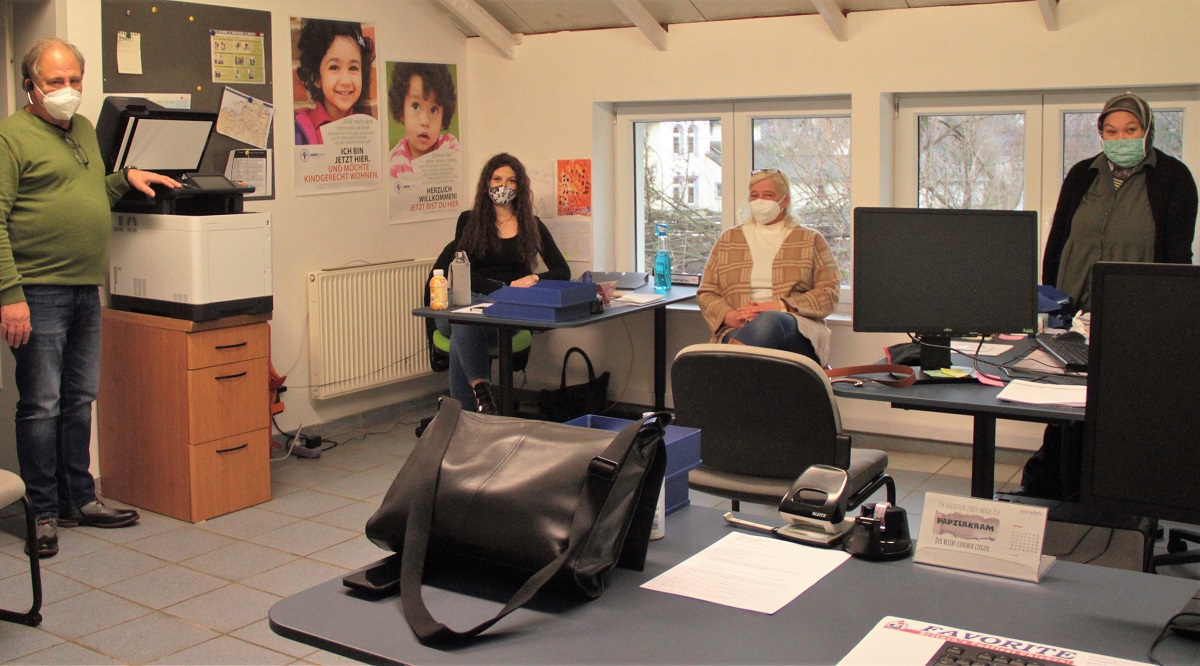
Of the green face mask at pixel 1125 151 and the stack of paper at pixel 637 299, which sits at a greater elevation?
the green face mask at pixel 1125 151

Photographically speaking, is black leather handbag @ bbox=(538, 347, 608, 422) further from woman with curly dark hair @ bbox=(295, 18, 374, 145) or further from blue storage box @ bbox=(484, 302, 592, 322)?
woman with curly dark hair @ bbox=(295, 18, 374, 145)

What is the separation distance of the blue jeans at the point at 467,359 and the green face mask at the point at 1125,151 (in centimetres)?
260

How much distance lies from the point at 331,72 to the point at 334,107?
0.16 m

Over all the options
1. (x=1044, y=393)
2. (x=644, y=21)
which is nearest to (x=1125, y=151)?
(x=1044, y=393)

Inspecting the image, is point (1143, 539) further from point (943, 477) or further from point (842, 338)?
point (842, 338)

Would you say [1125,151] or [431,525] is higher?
[1125,151]

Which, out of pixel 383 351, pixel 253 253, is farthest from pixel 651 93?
pixel 253 253

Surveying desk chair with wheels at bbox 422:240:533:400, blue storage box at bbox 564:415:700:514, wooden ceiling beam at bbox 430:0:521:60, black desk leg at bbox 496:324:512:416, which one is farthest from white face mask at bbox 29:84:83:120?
blue storage box at bbox 564:415:700:514

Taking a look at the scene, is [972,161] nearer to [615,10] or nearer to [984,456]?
[615,10]

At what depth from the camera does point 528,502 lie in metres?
1.51

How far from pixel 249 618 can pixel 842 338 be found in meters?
2.85

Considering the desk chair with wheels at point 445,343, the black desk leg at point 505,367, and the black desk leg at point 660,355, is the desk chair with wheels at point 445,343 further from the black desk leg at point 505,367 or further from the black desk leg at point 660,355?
the black desk leg at point 660,355

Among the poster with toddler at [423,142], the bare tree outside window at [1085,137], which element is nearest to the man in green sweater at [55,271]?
the poster with toddler at [423,142]

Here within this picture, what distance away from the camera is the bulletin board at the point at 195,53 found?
4160 mm
